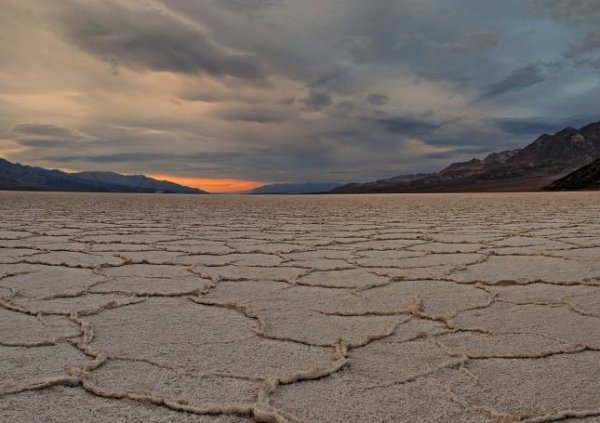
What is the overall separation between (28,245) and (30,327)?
243 cm

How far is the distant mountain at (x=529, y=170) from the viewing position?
70.0 m

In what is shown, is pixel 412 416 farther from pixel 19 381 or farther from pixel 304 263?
pixel 304 263

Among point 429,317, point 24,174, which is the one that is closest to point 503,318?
point 429,317

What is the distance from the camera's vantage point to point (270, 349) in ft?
4.91

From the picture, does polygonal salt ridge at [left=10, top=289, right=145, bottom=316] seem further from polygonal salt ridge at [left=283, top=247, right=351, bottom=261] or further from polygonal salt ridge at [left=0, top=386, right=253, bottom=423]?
polygonal salt ridge at [left=283, top=247, right=351, bottom=261]

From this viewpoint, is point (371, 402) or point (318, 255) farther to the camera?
point (318, 255)

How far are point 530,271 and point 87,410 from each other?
2.31 meters

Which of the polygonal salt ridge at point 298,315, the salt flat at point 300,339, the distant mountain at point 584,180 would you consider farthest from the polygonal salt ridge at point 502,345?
the distant mountain at point 584,180

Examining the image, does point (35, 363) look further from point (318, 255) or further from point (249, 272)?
point (318, 255)

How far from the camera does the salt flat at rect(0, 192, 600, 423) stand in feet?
3.70

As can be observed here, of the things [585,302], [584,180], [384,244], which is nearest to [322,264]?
[384,244]

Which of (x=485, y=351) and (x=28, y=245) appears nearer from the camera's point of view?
(x=485, y=351)

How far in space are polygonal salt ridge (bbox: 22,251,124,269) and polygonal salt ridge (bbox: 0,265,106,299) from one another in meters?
0.14

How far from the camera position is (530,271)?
273cm
